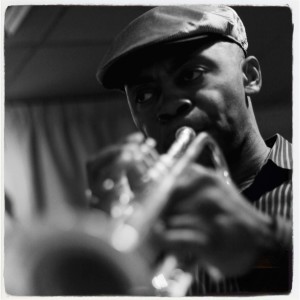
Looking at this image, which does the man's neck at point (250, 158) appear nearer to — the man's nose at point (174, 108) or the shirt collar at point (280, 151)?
the shirt collar at point (280, 151)

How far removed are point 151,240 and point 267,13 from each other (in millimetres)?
444

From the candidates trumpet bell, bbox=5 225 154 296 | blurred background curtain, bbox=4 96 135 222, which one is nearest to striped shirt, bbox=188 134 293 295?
trumpet bell, bbox=5 225 154 296

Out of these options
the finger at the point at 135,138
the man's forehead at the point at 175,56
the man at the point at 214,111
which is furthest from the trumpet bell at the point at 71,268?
the man's forehead at the point at 175,56

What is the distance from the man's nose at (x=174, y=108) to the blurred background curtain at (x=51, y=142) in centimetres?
6

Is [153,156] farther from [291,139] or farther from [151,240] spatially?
[291,139]

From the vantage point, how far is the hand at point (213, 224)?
944mm

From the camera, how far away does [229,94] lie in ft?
3.48

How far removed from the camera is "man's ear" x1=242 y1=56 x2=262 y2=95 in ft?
3.54

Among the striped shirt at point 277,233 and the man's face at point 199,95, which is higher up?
the man's face at point 199,95

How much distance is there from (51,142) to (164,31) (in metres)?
0.26

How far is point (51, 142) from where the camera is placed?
1.11m

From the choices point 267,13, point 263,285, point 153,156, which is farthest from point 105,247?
point 267,13

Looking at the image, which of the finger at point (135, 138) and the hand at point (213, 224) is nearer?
the hand at point (213, 224)

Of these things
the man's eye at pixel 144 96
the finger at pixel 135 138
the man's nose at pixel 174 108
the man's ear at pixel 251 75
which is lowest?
the finger at pixel 135 138
